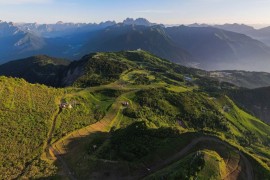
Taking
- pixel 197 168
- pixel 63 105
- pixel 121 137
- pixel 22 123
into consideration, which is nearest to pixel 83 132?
pixel 63 105

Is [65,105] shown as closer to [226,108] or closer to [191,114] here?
[191,114]

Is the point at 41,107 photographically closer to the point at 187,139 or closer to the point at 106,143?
the point at 106,143

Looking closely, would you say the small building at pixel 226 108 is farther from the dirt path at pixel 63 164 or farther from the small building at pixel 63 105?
the dirt path at pixel 63 164

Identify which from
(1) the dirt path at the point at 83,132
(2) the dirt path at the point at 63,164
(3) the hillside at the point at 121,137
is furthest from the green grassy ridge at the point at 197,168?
(1) the dirt path at the point at 83,132

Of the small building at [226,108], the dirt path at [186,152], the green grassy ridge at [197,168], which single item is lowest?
the small building at [226,108]

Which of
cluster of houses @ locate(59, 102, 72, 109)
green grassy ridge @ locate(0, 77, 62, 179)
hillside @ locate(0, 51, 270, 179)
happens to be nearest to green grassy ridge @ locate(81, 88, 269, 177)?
hillside @ locate(0, 51, 270, 179)

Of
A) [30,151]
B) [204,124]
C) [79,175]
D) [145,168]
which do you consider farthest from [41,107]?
[204,124]

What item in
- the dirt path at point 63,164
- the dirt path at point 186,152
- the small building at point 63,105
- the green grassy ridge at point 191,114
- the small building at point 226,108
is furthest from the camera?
the small building at point 226,108

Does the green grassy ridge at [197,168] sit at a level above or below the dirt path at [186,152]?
above

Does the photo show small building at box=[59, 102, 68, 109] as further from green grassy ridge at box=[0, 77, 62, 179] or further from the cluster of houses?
green grassy ridge at box=[0, 77, 62, 179]
